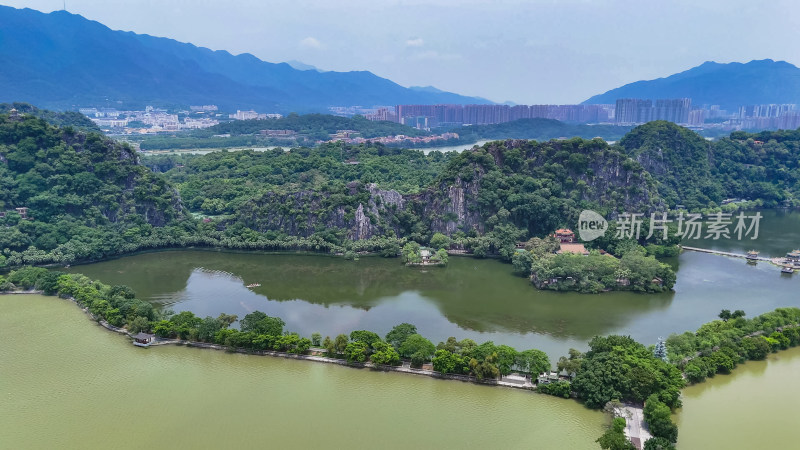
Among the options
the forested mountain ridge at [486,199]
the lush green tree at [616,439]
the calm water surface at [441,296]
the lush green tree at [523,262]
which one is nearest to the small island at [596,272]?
the lush green tree at [523,262]

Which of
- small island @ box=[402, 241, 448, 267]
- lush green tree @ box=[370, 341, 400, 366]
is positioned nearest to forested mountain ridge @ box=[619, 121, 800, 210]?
small island @ box=[402, 241, 448, 267]

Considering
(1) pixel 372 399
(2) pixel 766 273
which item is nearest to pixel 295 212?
(1) pixel 372 399

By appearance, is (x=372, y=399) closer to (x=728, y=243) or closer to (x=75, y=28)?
(x=728, y=243)

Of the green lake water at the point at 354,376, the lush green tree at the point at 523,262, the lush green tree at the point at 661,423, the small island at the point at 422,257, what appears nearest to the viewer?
the lush green tree at the point at 661,423

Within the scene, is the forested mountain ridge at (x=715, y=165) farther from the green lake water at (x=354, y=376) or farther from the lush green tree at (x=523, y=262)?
the lush green tree at (x=523, y=262)

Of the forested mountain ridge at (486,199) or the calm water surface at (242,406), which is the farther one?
the forested mountain ridge at (486,199)

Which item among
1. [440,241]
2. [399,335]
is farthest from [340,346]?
[440,241]
